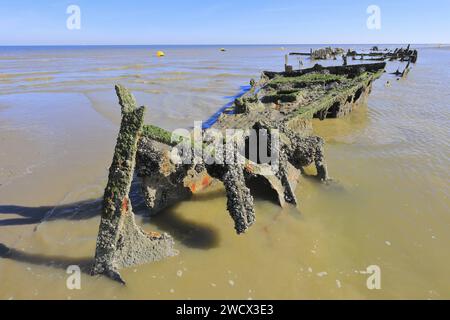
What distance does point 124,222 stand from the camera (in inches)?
175

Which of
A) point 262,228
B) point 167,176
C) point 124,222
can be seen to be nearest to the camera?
point 124,222

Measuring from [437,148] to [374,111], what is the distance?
17.5ft

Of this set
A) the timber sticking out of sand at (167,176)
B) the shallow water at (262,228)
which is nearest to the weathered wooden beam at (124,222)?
the timber sticking out of sand at (167,176)

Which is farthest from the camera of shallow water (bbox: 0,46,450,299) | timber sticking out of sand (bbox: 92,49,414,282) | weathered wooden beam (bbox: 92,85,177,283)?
shallow water (bbox: 0,46,450,299)

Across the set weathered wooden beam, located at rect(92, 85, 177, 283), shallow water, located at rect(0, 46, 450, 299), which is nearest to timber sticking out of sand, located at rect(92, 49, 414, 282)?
weathered wooden beam, located at rect(92, 85, 177, 283)

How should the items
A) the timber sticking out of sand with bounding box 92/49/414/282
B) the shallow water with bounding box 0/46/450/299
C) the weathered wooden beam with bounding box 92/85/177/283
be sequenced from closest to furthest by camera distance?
the weathered wooden beam with bounding box 92/85/177/283, the timber sticking out of sand with bounding box 92/49/414/282, the shallow water with bounding box 0/46/450/299

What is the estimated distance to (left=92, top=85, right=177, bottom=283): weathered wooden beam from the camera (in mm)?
4008

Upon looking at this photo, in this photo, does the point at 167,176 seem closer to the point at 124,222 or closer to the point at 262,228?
the point at 124,222

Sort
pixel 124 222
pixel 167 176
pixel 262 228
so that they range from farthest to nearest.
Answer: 1. pixel 167 176
2. pixel 262 228
3. pixel 124 222

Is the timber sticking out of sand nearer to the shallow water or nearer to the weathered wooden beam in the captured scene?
the weathered wooden beam

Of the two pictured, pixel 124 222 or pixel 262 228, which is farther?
pixel 262 228

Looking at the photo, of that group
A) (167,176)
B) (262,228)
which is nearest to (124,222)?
(167,176)

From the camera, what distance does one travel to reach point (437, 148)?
930 centimetres
